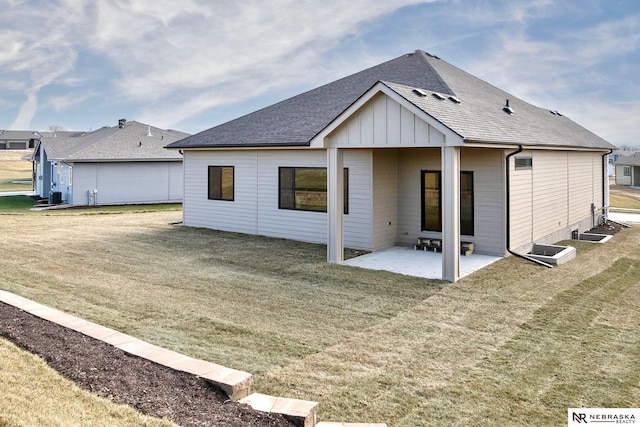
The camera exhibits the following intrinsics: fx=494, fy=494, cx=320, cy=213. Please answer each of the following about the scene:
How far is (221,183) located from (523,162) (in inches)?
355

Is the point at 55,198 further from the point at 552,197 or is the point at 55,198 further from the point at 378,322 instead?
the point at 378,322

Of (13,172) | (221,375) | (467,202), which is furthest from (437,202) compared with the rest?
(13,172)

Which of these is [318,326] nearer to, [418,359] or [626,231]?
[418,359]

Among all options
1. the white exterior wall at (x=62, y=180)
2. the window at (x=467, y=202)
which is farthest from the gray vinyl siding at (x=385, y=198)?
the white exterior wall at (x=62, y=180)

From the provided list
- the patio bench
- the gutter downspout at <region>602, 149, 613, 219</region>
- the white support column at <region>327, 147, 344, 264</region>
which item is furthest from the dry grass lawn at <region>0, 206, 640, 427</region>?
the gutter downspout at <region>602, 149, 613, 219</region>

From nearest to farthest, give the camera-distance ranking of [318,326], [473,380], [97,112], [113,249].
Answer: [473,380] → [318,326] → [113,249] → [97,112]

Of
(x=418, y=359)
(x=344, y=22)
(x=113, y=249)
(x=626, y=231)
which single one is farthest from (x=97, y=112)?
(x=418, y=359)

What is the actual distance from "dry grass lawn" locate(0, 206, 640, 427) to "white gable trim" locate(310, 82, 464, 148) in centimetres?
269

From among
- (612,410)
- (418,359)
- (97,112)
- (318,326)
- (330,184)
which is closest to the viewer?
(612,410)

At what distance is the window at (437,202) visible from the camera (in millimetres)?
12156

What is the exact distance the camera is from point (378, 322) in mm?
7000

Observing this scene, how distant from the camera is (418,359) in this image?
5.68m

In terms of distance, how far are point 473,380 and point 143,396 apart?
3.23 metres

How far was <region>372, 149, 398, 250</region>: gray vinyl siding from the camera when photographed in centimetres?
1259
